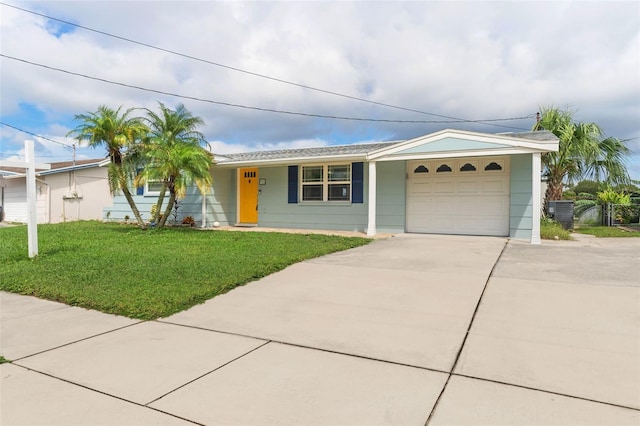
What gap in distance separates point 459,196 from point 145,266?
8.64 metres

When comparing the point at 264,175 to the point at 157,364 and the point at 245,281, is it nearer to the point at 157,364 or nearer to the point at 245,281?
the point at 245,281

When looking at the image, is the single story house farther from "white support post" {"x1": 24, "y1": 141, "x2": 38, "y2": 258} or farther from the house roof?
"white support post" {"x1": 24, "y1": 141, "x2": 38, "y2": 258}

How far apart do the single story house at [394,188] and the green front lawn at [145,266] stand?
99.9 inches

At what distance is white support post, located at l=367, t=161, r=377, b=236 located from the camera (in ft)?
37.1

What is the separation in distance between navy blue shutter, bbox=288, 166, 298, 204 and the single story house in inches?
1.4

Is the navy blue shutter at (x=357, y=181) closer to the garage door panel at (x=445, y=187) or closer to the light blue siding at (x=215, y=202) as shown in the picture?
the garage door panel at (x=445, y=187)

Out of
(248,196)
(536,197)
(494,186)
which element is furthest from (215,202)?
(536,197)

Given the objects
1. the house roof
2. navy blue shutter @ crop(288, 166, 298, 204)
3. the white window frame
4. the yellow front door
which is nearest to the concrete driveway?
the house roof

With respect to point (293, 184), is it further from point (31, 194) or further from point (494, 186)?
point (31, 194)

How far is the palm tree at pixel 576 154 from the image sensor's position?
1323 centimetres

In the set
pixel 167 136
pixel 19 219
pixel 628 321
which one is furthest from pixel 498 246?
pixel 19 219

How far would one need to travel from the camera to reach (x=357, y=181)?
490 inches

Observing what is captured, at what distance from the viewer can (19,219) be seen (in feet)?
69.4

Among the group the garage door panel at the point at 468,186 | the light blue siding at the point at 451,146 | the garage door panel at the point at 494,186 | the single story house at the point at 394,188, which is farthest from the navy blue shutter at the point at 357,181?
the garage door panel at the point at 494,186
